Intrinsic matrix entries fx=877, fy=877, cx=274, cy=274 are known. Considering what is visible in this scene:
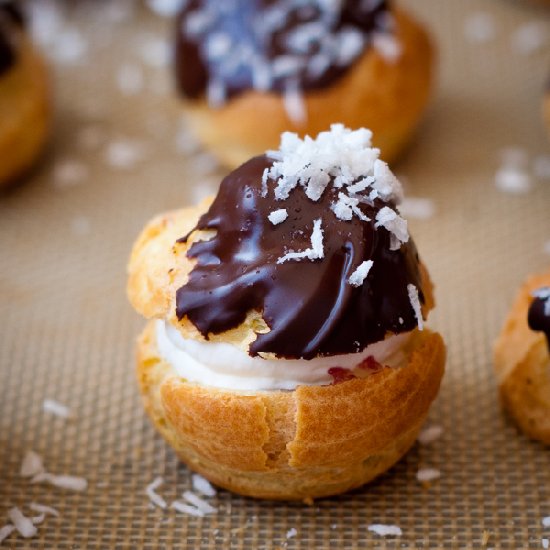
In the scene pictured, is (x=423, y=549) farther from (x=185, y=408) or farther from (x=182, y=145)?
(x=182, y=145)

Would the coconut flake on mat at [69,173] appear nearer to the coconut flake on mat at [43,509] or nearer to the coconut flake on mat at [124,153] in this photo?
the coconut flake on mat at [124,153]

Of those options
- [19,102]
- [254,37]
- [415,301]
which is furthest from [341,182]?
[19,102]

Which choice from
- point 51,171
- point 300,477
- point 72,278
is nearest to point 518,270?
point 300,477

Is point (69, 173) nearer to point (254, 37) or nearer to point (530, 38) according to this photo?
point (254, 37)

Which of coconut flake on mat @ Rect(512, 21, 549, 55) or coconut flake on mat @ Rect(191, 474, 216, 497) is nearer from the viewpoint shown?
coconut flake on mat @ Rect(191, 474, 216, 497)

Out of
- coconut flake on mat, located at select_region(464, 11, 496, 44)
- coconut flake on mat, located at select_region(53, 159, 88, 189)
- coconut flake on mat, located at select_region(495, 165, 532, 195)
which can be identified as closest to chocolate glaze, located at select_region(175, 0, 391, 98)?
coconut flake on mat, located at select_region(53, 159, 88, 189)

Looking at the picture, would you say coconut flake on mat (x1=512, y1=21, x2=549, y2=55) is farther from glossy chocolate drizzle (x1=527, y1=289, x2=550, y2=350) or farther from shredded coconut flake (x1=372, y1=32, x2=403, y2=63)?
glossy chocolate drizzle (x1=527, y1=289, x2=550, y2=350)

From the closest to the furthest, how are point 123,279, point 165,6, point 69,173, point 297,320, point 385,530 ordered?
point 297,320 < point 385,530 < point 123,279 < point 69,173 < point 165,6
